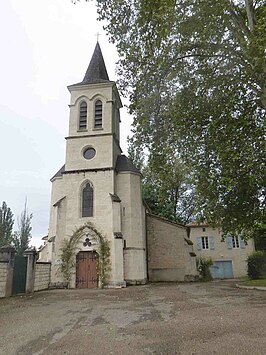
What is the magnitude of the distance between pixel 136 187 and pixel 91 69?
1095cm

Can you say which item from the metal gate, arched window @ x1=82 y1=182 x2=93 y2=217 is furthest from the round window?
the metal gate

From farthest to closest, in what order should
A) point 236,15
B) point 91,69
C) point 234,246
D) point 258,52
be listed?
point 234,246
point 91,69
point 236,15
point 258,52

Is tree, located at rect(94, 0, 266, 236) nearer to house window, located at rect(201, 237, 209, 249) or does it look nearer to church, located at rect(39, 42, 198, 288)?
church, located at rect(39, 42, 198, 288)

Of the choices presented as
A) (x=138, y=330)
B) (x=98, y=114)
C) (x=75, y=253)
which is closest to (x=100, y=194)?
(x=75, y=253)

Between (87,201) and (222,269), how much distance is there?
19072 millimetres

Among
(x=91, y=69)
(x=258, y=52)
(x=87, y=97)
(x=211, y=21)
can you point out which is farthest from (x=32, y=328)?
(x=91, y=69)

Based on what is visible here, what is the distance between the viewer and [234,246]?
3097 cm

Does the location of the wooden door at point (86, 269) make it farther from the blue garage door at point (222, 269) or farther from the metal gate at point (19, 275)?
the blue garage door at point (222, 269)

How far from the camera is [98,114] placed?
70.1ft

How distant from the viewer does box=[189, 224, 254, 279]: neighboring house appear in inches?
1196

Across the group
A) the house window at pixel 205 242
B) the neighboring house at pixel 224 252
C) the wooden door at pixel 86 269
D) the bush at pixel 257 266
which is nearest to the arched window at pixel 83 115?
the wooden door at pixel 86 269

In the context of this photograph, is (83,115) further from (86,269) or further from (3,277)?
(3,277)

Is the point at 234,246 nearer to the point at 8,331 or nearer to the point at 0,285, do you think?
the point at 0,285

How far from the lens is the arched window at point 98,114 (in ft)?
69.6
